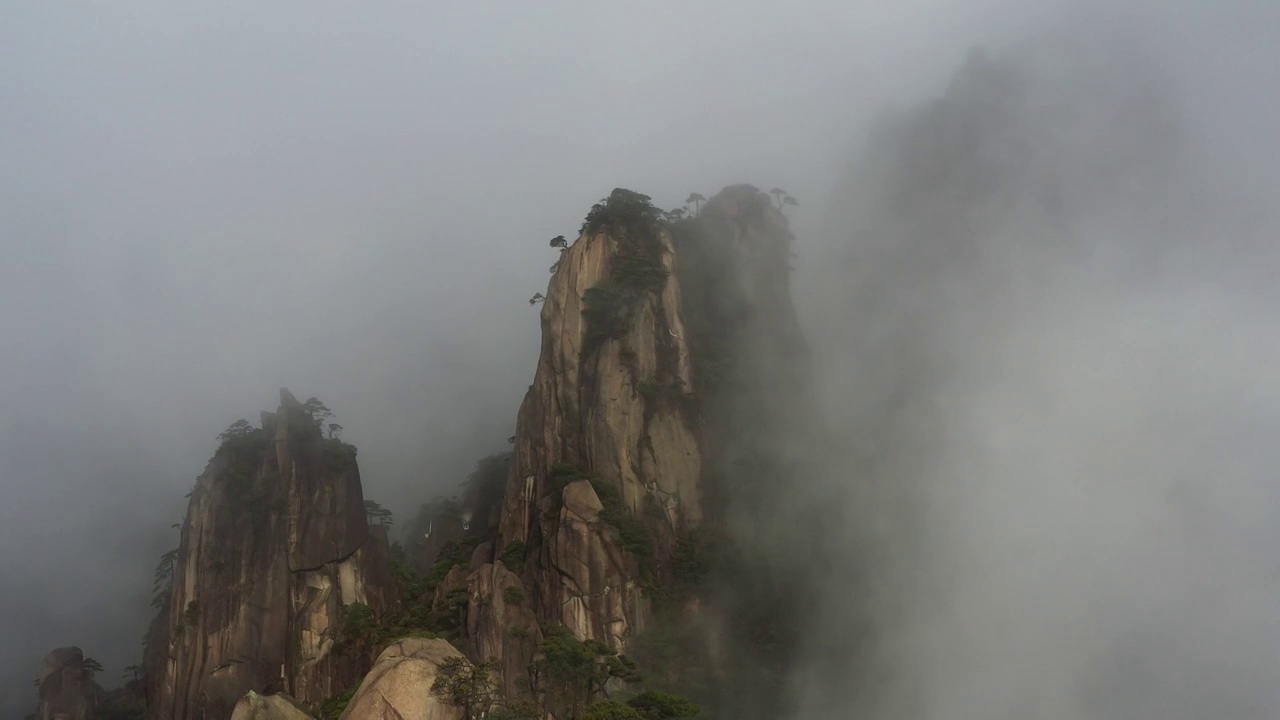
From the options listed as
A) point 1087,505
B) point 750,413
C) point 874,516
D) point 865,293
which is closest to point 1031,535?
point 1087,505

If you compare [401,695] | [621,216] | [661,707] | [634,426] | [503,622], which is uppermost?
[621,216]

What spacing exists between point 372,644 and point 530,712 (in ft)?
96.3

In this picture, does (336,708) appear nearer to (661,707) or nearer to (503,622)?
(503,622)

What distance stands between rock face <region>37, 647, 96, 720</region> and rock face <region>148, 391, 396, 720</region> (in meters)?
7.20

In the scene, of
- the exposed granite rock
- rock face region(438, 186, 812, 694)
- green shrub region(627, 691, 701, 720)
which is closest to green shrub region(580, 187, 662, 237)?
rock face region(438, 186, 812, 694)

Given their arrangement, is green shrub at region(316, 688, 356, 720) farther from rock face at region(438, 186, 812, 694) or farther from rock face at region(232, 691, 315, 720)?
rock face at region(438, 186, 812, 694)

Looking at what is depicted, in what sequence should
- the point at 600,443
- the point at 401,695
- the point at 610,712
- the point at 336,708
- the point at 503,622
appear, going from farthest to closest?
the point at 600,443
the point at 503,622
the point at 336,708
the point at 610,712
the point at 401,695

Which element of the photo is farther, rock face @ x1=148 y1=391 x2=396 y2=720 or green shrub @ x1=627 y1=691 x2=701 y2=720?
rock face @ x1=148 y1=391 x2=396 y2=720

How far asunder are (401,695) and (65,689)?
5488 centimetres

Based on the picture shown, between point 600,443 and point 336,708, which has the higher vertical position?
point 600,443

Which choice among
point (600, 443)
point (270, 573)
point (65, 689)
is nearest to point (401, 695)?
point (600, 443)

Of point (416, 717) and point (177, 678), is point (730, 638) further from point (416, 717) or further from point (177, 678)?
point (177, 678)

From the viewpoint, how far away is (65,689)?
2800 inches

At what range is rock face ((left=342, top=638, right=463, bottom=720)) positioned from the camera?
31.1m
